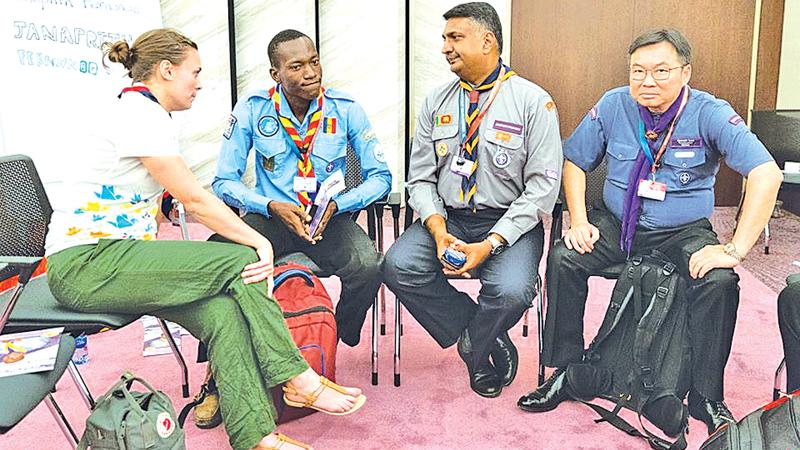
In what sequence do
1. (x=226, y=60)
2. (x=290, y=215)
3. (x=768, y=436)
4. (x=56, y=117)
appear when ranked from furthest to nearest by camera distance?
(x=226, y=60) < (x=56, y=117) < (x=290, y=215) < (x=768, y=436)

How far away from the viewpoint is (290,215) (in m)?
2.79

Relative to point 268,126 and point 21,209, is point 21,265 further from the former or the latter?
point 268,126

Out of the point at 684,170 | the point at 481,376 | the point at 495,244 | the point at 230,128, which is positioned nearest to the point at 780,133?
the point at 684,170

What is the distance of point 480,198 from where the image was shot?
286 cm

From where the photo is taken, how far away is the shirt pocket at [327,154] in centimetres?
297

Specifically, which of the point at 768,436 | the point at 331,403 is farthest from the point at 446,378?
the point at 768,436

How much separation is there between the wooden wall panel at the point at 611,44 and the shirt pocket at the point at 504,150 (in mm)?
3109

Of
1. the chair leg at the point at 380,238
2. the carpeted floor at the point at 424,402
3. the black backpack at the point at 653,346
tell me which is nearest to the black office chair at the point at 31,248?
the carpeted floor at the point at 424,402

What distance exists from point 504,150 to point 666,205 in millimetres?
590

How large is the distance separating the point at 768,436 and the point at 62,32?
3.71 meters

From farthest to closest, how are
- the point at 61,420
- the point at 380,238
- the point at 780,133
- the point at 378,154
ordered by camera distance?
the point at 780,133, the point at 380,238, the point at 378,154, the point at 61,420

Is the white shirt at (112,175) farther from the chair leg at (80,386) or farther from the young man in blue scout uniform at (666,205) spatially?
the young man in blue scout uniform at (666,205)

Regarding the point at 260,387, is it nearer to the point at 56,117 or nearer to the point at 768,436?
the point at 768,436

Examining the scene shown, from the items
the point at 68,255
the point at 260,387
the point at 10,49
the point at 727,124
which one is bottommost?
the point at 260,387
